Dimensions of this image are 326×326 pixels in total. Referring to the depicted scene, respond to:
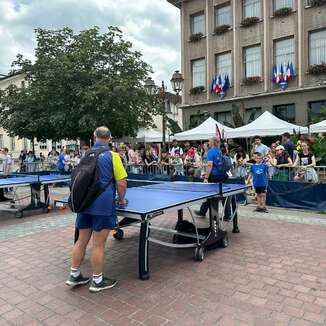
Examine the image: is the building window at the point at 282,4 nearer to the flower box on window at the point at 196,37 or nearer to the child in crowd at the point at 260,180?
the flower box on window at the point at 196,37

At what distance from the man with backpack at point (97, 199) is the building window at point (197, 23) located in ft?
72.1

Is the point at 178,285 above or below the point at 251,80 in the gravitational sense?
below

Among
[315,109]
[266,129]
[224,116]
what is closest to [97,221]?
[266,129]

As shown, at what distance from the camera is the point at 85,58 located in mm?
19922

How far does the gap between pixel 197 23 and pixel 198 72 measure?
344cm

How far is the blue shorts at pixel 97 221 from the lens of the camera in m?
4.00

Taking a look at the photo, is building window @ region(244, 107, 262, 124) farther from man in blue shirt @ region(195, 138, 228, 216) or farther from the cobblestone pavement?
the cobblestone pavement

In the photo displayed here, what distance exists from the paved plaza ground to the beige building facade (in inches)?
580

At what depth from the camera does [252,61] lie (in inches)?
856

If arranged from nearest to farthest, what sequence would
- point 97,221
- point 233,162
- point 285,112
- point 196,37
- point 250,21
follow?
point 97,221, point 233,162, point 285,112, point 250,21, point 196,37

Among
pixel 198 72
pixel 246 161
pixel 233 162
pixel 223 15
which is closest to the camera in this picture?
pixel 246 161

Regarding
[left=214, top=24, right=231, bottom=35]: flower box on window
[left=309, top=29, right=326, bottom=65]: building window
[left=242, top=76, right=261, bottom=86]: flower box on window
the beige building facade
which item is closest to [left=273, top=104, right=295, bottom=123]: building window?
the beige building facade

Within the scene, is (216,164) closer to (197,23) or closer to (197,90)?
(197,90)

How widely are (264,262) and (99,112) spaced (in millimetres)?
16185
